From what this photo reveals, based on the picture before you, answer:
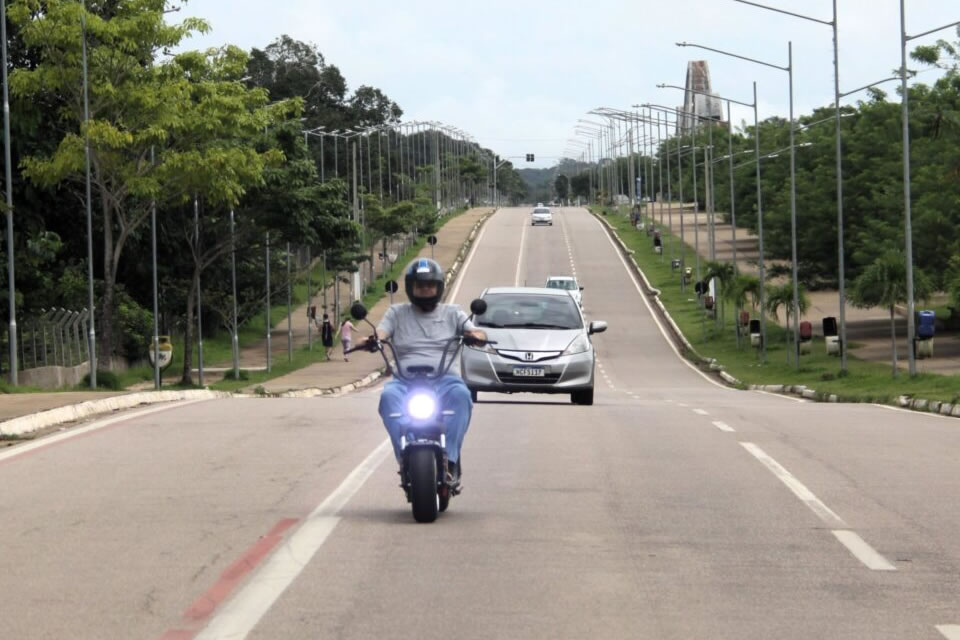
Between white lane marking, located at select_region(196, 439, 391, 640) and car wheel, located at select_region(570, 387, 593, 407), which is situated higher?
white lane marking, located at select_region(196, 439, 391, 640)

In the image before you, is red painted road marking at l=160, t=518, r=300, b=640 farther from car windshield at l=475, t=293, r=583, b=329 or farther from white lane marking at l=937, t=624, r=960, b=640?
car windshield at l=475, t=293, r=583, b=329

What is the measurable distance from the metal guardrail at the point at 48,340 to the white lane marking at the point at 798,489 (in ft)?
92.4

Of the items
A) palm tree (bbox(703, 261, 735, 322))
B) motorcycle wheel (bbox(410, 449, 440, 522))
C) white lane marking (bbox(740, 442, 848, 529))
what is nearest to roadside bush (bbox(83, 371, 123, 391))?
white lane marking (bbox(740, 442, 848, 529))

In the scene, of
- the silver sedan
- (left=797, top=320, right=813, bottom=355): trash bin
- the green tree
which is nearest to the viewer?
the silver sedan

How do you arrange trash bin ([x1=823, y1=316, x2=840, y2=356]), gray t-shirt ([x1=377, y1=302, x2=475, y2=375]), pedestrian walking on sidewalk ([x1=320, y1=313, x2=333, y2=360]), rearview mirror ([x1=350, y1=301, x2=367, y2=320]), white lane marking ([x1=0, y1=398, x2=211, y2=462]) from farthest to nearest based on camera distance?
pedestrian walking on sidewalk ([x1=320, y1=313, x2=333, y2=360]), trash bin ([x1=823, y1=316, x2=840, y2=356]), white lane marking ([x1=0, y1=398, x2=211, y2=462]), gray t-shirt ([x1=377, y1=302, x2=475, y2=375]), rearview mirror ([x1=350, y1=301, x2=367, y2=320])

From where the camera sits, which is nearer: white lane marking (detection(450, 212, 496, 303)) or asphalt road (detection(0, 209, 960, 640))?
asphalt road (detection(0, 209, 960, 640))

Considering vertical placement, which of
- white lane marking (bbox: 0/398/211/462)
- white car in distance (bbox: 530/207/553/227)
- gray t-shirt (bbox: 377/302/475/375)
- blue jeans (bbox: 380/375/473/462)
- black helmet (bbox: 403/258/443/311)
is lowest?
white lane marking (bbox: 0/398/211/462)

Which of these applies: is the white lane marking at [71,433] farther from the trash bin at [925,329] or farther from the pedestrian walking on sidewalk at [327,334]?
the pedestrian walking on sidewalk at [327,334]

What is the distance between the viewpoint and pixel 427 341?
37.2ft

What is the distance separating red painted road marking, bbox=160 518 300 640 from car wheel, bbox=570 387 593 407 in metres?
14.0

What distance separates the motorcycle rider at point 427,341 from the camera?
11.2m

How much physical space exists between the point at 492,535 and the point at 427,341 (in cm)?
161

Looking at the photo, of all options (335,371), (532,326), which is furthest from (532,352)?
(335,371)

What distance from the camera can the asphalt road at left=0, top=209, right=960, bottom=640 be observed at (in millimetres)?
7863
